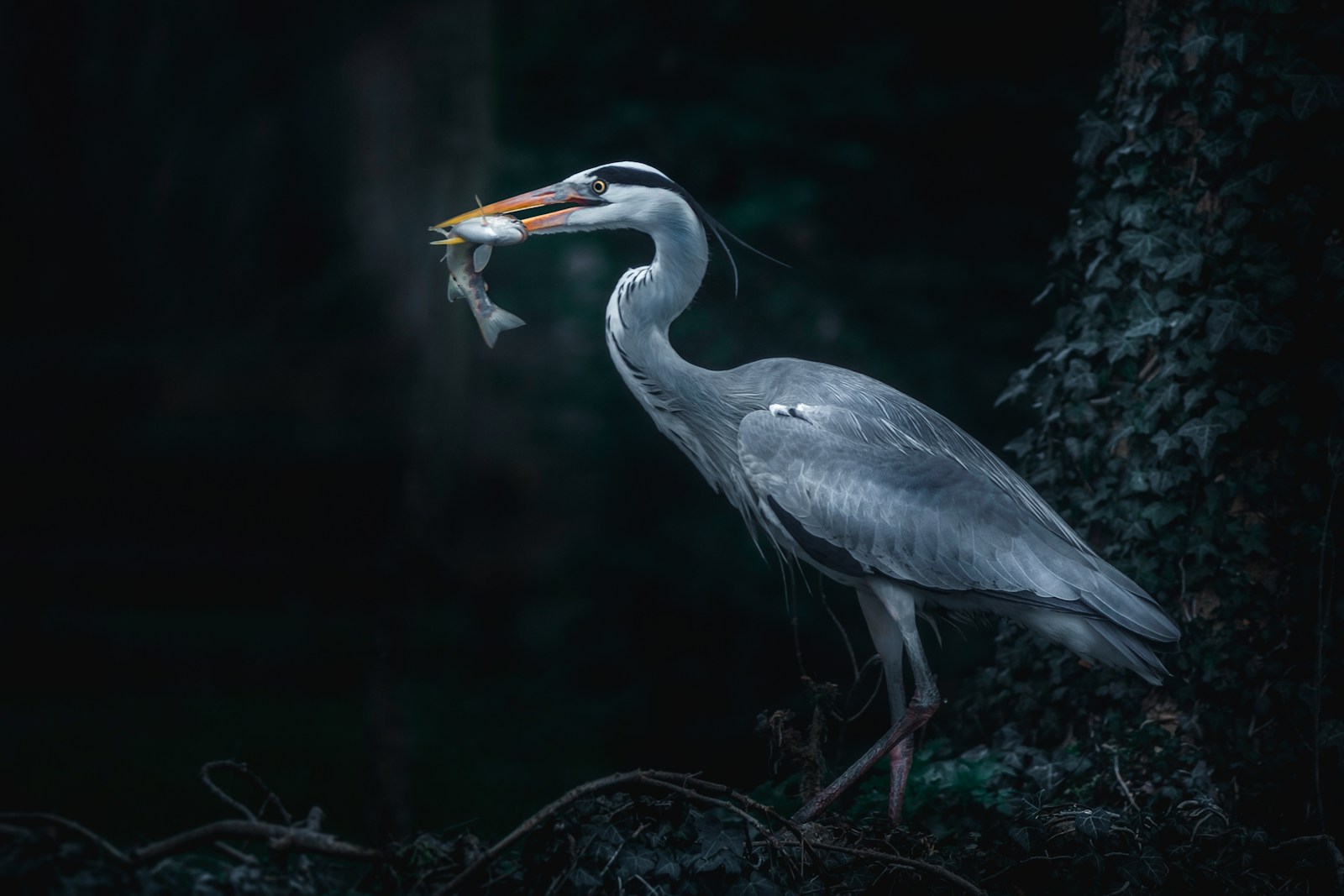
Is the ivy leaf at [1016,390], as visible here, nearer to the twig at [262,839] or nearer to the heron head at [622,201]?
the heron head at [622,201]

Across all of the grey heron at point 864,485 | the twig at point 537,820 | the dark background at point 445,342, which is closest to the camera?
the twig at point 537,820

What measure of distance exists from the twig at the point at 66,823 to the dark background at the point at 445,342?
1.71 m

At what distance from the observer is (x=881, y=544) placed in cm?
249

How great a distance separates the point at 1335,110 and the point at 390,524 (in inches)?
162

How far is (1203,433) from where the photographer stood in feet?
8.84

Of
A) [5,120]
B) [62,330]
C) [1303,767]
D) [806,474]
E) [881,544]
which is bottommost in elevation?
[1303,767]

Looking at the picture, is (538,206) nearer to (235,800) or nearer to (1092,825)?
(235,800)

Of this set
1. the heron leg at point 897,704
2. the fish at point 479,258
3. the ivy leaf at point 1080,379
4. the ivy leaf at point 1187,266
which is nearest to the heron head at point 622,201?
the fish at point 479,258

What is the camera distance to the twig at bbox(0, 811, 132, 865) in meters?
1.44

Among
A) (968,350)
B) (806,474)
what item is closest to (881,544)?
(806,474)

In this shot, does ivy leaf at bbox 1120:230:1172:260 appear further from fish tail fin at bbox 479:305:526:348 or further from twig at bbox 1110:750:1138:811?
fish tail fin at bbox 479:305:526:348

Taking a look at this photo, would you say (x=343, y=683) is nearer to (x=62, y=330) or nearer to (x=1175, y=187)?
(x=62, y=330)

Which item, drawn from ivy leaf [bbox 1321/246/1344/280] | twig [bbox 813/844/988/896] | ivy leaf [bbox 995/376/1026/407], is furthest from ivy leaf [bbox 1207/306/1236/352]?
Result: twig [bbox 813/844/988/896]

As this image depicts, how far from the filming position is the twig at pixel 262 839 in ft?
4.91
